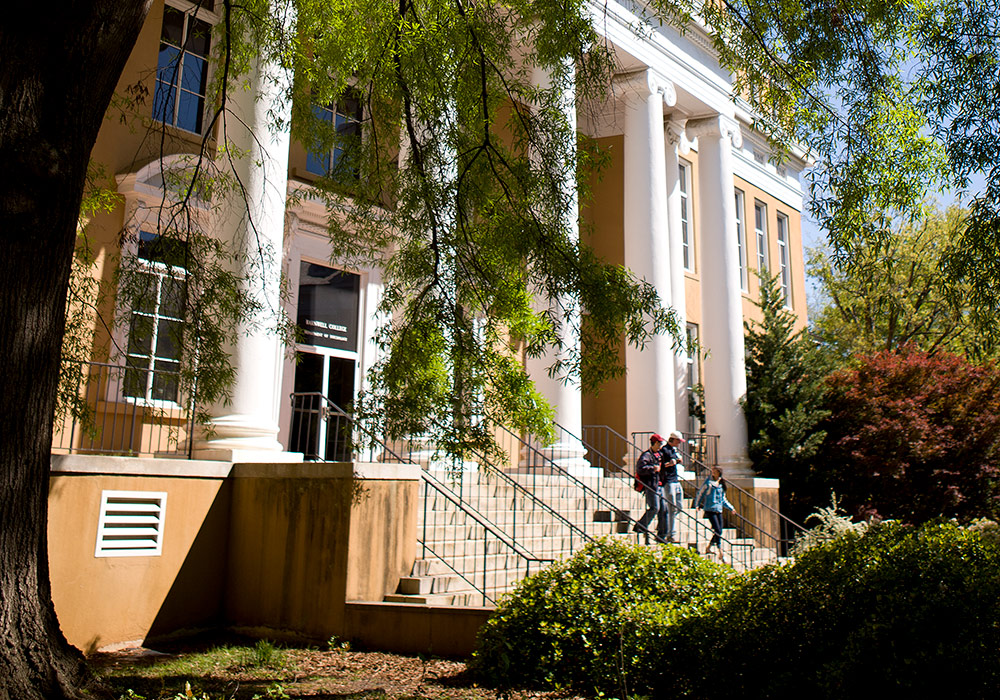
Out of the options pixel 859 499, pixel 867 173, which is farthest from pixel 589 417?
pixel 867 173

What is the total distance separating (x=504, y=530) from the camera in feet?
38.0

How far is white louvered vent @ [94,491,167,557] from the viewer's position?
8.91m

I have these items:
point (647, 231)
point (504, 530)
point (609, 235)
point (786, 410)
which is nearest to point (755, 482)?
point (786, 410)

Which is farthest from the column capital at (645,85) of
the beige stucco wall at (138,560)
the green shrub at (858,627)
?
the green shrub at (858,627)

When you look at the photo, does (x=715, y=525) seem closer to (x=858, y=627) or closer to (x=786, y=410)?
(x=786, y=410)

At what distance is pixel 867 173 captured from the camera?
7.24 meters

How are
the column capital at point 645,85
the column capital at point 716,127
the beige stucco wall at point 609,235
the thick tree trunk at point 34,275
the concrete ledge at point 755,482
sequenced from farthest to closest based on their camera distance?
the column capital at point 716,127 < the beige stucco wall at point 609,235 < the column capital at point 645,85 < the concrete ledge at point 755,482 < the thick tree trunk at point 34,275

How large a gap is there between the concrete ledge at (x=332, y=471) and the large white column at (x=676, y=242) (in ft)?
39.7

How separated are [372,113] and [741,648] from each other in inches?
254

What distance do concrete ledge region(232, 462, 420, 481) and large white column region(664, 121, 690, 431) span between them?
12088 mm

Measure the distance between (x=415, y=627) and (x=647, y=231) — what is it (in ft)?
36.8

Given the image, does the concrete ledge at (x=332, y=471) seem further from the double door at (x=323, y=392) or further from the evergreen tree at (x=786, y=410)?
the evergreen tree at (x=786, y=410)

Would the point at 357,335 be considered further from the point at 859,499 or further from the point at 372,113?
the point at 859,499

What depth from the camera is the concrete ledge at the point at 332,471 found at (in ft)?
29.9
